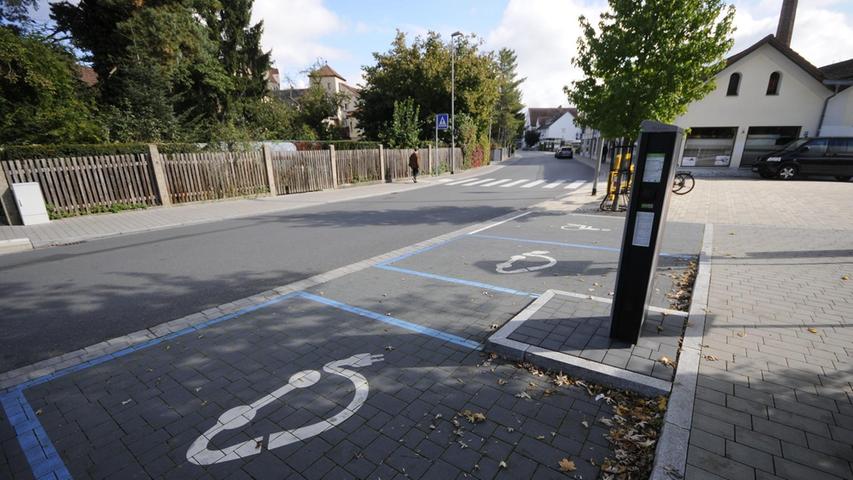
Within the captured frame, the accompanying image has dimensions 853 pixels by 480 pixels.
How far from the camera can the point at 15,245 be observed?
7980mm

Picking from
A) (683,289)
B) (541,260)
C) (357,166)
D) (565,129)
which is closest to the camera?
(683,289)

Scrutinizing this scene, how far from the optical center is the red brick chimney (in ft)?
83.1

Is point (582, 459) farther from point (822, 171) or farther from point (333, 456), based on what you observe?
point (822, 171)

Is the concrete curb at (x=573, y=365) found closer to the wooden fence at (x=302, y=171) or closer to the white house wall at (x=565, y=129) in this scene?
the wooden fence at (x=302, y=171)

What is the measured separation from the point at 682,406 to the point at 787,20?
36.1m

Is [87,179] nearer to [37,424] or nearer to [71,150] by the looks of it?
[71,150]

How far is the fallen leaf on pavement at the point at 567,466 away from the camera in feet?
7.75

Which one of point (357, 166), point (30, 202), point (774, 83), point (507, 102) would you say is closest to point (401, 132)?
point (357, 166)

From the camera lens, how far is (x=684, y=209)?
11406mm

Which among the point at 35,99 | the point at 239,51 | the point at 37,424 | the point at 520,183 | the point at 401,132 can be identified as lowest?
the point at 520,183

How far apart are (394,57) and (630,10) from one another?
23.5 metres

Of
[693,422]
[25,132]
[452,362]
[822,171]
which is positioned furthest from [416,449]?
[822,171]

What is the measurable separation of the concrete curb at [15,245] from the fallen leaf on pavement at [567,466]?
1101 centimetres

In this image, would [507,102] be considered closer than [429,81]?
No
